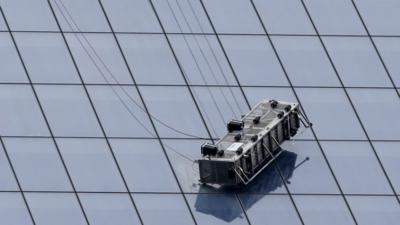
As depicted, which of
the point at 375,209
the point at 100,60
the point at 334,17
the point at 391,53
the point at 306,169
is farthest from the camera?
the point at 334,17

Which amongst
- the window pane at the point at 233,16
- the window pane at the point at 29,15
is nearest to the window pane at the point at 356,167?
the window pane at the point at 233,16

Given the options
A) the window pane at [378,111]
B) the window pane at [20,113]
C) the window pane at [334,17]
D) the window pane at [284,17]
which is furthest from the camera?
the window pane at [334,17]

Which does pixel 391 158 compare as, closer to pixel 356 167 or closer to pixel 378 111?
pixel 356 167

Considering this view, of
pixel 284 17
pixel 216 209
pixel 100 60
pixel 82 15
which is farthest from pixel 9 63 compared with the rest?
pixel 284 17

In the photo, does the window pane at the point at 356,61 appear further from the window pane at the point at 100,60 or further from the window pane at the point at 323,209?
the window pane at the point at 100,60

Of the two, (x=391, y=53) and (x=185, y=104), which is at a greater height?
(x=185, y=104)

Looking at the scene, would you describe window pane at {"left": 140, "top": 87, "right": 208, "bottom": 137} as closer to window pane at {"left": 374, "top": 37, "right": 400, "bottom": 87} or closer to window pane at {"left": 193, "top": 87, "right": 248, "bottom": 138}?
window pane at {"left": 193, "top": 87, "right": 248, "bottom": 138}
